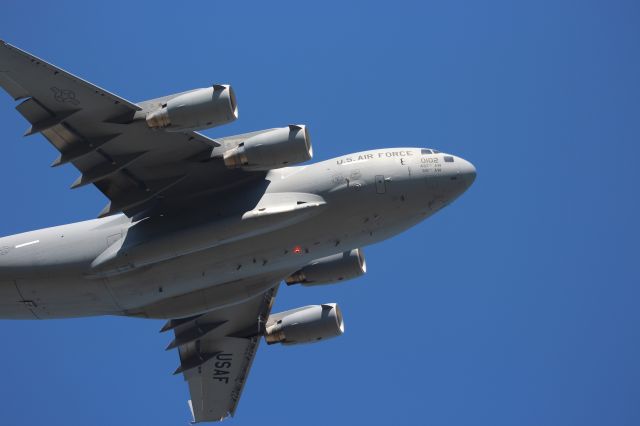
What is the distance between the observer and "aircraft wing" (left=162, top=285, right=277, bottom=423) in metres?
25.8

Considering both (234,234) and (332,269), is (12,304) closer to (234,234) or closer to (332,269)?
(234,234)

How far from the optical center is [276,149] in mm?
20531

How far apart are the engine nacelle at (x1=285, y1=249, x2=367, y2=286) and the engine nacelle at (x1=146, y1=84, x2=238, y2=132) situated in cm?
567

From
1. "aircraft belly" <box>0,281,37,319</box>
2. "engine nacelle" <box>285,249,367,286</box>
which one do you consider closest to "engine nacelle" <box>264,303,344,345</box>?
"engine nacelle" <box>285,249,367,286</box>

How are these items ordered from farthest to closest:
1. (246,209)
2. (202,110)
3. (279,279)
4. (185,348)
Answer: (185,348)
(279,279)
(246,209)
(202,110)

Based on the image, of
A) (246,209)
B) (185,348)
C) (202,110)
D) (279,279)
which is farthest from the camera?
(185,348)

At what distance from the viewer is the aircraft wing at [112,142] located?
1980 cm

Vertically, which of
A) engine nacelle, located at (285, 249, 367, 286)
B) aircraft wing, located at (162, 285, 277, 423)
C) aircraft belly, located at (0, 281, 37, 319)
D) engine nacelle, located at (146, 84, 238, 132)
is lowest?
aircraft wing, located at (162, 285, 277, 423)

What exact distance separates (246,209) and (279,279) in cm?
275

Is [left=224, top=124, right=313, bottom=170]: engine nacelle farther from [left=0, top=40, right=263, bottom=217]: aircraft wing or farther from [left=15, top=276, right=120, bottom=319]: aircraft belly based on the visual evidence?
[left=15, top=276, right=120, bottom=319]: aircraft belly

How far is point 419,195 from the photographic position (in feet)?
70.0

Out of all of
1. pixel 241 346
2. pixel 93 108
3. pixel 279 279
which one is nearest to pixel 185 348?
pixel 241 346

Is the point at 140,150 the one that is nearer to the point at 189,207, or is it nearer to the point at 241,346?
the point at 189,207

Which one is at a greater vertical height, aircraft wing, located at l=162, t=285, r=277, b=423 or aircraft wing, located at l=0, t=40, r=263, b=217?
aircraft wing, located at l=0, t=40, r=263, b=217
